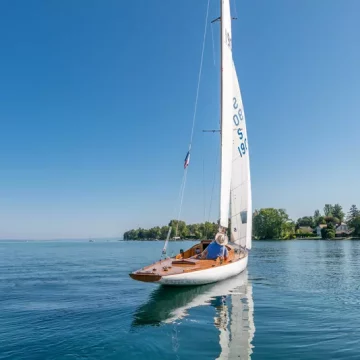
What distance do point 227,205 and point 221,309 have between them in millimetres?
9438

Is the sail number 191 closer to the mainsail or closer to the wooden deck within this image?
the mainsail

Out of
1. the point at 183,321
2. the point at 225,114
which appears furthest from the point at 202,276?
the point at 225,114

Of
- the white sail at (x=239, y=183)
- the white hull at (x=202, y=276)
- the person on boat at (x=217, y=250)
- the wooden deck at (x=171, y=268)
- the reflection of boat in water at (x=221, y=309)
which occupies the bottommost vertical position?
the reflection of boat in water at (x=221, y=309)

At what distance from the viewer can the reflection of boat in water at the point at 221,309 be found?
9106 millimetres

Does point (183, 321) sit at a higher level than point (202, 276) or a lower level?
lower

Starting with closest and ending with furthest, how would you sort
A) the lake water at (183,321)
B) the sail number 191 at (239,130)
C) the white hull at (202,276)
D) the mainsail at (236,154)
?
1. the lake water at (183,321)
2. the white hull at (202,276)
3. the mainsail at (236,154)
4. the sail number 191 at (239,130)

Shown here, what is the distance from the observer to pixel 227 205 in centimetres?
2180

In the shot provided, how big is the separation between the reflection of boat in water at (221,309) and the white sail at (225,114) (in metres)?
5.04

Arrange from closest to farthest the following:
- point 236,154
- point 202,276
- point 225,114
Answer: point 202,276
point 225,114
point 236,154

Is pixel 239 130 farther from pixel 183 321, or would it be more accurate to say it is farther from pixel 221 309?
pixel 183 321

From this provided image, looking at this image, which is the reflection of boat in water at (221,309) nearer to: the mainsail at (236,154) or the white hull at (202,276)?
the white hull at (202,276)

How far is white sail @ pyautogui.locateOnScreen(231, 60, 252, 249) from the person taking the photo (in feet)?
86.5

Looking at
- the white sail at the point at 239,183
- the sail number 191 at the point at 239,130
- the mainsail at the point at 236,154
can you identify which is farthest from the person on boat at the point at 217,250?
the sail number 191 at the point at 239,130

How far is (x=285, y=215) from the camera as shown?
133 meters
